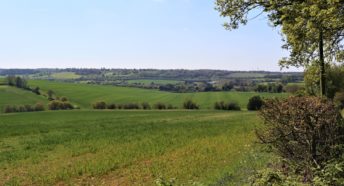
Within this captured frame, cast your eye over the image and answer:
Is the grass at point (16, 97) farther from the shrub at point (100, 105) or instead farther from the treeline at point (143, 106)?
the treeline at point (143, 106)

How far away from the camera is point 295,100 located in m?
10.2

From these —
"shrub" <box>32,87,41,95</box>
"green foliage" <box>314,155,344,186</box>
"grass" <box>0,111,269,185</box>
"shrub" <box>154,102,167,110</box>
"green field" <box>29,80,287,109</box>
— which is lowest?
"shrub" <box>154,102,167,110</box>

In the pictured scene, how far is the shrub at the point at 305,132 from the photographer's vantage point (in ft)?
29.9

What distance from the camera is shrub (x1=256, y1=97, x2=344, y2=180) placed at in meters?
9.12

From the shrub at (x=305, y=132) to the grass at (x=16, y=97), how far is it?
294 feet

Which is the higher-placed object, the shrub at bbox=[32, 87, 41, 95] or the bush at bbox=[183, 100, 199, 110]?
the shrub at bbox=[32, 87, 41, 95]

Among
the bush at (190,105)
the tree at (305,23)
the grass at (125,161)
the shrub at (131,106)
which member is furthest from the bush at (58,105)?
the tree at (305,23)

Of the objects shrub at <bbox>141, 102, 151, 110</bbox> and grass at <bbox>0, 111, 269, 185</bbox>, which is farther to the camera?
shrub at <bbox>141, 102, 151, 110</bbox>

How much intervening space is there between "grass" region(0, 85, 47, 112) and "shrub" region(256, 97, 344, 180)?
8969cm

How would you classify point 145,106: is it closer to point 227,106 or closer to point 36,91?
point 227,106

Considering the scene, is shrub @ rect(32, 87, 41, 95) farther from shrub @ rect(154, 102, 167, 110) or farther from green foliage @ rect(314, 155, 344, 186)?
green foliage @ rect(314, 155, 344, 186)

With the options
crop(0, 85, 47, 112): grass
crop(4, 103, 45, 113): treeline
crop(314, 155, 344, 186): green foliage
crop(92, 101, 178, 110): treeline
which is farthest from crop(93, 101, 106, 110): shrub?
crop(314, 155, 344, 186): green foliage

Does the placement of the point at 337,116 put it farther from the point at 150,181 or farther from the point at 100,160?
the point at 100,160

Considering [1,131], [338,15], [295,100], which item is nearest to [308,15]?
[338,15]
